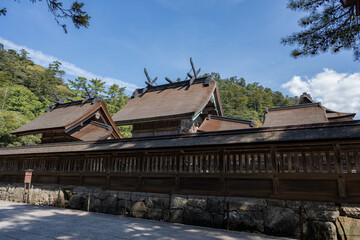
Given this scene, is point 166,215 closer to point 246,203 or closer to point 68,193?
point 246,203

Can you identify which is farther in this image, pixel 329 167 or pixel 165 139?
pixel 165 139

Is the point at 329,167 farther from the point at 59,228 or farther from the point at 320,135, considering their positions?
the point at 59,228

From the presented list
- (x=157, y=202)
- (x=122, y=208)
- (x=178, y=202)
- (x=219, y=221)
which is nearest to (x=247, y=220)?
(x=219, y=221)

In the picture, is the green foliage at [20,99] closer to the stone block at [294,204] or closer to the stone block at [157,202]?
the stone block at [157,202]

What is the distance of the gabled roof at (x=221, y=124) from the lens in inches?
675

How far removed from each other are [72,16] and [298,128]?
7.17 metres

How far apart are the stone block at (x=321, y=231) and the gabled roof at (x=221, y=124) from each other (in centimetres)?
1117

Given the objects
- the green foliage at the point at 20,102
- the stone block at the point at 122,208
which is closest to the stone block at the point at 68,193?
the stone block at the point at 122,208

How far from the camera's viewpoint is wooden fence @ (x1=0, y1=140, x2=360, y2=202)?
610cm

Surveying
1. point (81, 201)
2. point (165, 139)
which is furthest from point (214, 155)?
point (81, 201)

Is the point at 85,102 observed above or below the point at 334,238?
above

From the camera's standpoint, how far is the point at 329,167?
614cm

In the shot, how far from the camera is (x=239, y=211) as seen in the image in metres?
6.83

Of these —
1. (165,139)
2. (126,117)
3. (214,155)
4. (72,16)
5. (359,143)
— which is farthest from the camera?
(126,117)
